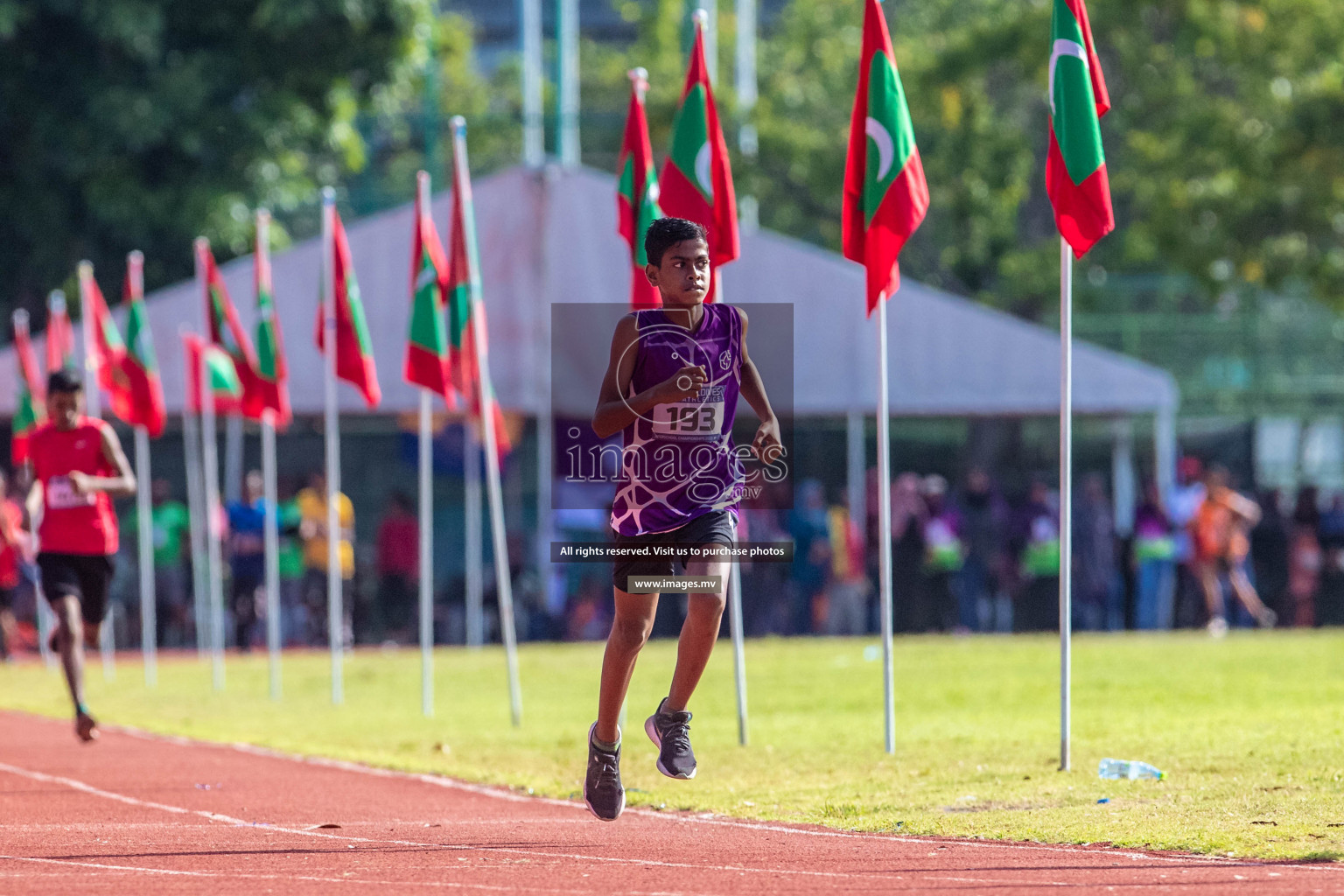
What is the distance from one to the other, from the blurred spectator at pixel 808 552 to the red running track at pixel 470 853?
A: 1475cm

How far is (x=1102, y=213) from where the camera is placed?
35.4 ft

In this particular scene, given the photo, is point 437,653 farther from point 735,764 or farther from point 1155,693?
point 735,764

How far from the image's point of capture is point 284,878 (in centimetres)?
711

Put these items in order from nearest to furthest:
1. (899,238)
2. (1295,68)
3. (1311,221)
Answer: (899,238), (1311,221), (1295,68)

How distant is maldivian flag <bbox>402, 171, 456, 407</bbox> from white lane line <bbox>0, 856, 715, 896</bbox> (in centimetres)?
859

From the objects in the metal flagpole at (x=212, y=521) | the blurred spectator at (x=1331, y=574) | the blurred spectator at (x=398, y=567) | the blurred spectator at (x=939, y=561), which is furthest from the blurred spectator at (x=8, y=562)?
the blurred spectator at (x=1331, y=574)

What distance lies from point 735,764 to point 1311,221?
1988 cm

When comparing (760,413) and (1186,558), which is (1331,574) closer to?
(1186,558)

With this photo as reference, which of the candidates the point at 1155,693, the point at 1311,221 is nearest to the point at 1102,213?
the point at 1155,693

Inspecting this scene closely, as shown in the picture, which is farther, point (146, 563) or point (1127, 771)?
point (146, 563)

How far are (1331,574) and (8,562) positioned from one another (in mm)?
15300

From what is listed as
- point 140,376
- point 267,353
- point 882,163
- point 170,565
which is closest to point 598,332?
point 170,565

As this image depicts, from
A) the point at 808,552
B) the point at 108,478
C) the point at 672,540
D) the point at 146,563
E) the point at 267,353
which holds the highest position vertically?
the point at 267,353

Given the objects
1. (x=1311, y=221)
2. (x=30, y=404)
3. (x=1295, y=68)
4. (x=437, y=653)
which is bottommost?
(x=437, y=653)
